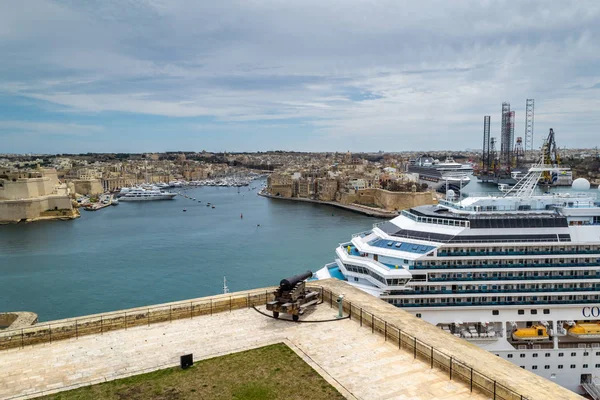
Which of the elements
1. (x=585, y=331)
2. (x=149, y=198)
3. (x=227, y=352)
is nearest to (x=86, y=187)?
(x=149, y=198)

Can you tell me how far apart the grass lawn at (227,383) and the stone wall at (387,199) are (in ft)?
160

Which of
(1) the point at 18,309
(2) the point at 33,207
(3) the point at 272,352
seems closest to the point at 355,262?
(3) the point at 272,352

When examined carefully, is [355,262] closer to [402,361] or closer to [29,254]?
[402,361]

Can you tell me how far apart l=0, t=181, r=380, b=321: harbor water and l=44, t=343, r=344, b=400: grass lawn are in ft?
46.8

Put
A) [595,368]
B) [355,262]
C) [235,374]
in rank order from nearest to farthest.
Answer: [235,374]
[595,368]
[355,262]

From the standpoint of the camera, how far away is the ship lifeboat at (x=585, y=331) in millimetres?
11538

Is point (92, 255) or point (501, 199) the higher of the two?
point (501, 199)

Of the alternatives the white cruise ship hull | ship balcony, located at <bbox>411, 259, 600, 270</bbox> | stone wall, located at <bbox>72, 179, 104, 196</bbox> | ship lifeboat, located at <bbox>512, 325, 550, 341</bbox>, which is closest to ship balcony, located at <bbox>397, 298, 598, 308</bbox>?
ship lifeboat, located at <bbox>512, 325, 550, 341</bbox>

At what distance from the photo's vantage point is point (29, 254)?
1257 inches

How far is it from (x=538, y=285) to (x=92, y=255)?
92.3 ft

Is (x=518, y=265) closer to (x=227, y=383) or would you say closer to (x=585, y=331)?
(x=585, y=331)

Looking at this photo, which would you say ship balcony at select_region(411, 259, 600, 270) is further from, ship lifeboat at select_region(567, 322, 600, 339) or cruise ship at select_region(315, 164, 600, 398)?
ship lifeboat at select_region(567, 322, 600, 339)

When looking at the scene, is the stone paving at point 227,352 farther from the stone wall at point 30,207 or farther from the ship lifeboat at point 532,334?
the stone wall at point 30,207

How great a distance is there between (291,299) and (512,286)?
7059 mm
